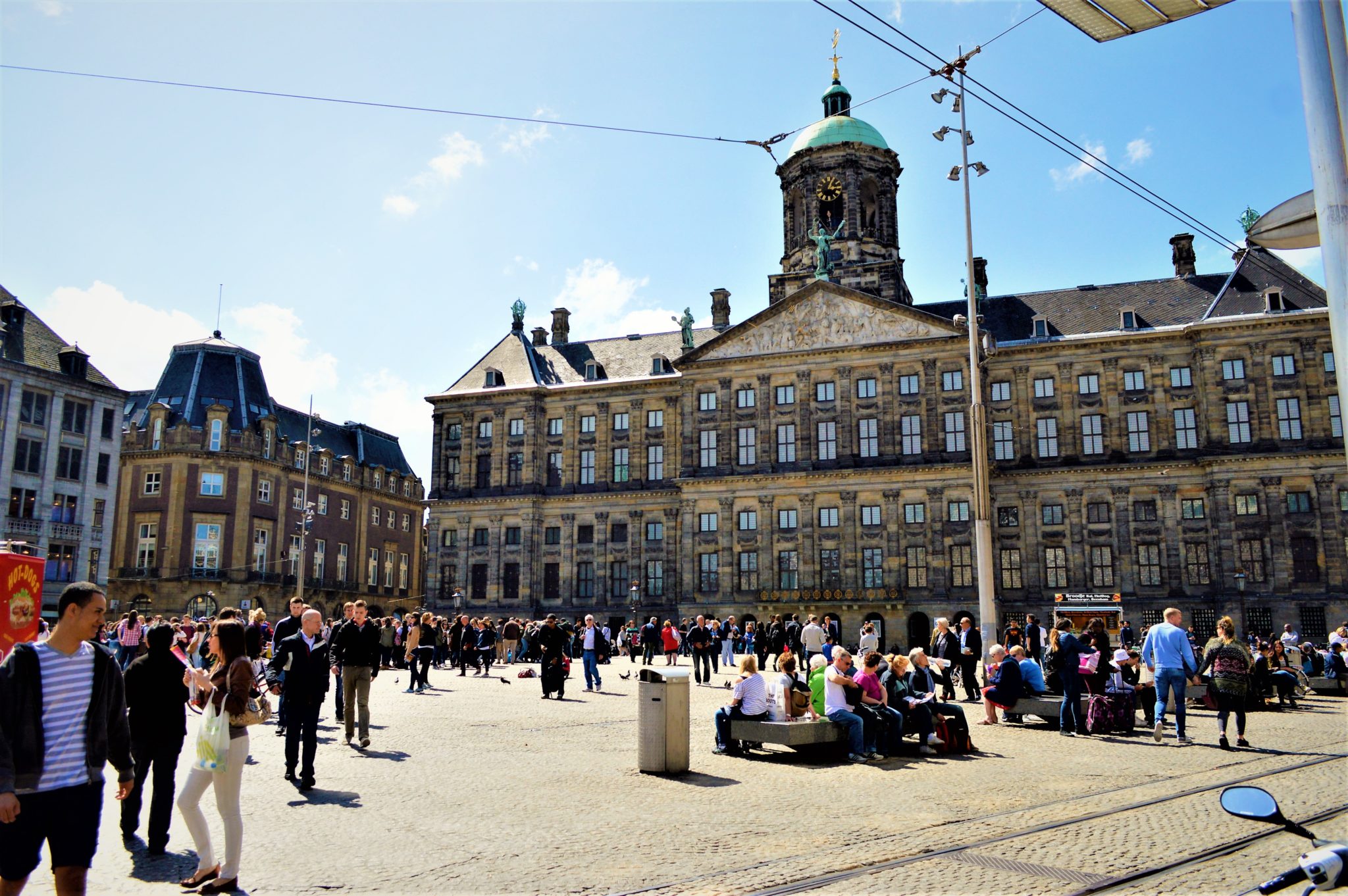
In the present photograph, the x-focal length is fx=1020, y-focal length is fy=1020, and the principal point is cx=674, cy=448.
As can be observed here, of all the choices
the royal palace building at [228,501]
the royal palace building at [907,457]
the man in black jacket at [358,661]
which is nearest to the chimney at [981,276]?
the royal palace building at [907,457]

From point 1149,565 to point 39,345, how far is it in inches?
2215

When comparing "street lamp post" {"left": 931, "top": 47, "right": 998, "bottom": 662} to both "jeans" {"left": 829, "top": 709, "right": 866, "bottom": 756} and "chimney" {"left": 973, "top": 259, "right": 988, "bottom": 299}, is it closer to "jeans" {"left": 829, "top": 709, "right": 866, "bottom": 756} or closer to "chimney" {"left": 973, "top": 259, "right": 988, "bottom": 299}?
"jeans" {"left": 829, "top": 709, "right": 866, "bottom": 756}

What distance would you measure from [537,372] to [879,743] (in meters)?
53.9

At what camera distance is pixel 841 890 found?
7.57 metres

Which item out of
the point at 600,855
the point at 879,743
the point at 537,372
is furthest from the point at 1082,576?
the point at 600,855

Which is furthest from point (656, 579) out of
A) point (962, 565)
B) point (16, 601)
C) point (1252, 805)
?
point (1252, 805)

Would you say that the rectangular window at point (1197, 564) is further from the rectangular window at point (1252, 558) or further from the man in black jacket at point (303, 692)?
the man in black jacket at point (303, 692)

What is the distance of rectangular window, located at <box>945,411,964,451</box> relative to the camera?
5334cm

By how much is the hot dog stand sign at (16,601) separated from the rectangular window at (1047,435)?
154 feet

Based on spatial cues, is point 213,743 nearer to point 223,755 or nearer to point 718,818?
point 223,755

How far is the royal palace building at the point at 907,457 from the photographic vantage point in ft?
166

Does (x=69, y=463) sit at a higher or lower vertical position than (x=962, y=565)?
higher

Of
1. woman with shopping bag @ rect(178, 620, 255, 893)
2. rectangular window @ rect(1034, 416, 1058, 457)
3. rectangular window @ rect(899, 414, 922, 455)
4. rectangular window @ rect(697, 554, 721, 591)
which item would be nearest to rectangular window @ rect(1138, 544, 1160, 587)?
rectangular window @ rect(1034, 416, 1058, 457)

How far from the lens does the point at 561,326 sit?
71938 mm
